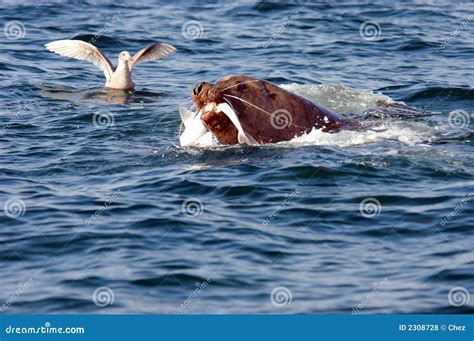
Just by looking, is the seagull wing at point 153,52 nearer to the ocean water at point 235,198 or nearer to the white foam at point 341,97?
the ocean water at point 235,198

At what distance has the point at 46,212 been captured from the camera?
1076 centimetres

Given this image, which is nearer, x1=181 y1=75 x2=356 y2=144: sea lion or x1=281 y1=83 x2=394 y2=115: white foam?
x1=181 y1=75 x2=356 y2=144: sea lion

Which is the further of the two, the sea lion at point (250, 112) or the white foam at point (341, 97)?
the white foam at point (341, 97)

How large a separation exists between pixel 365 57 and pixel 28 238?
11125mm

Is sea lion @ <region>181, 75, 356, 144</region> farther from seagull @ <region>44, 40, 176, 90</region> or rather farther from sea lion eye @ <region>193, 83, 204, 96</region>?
seagull @ <region>44, 40, 176, 90</region>

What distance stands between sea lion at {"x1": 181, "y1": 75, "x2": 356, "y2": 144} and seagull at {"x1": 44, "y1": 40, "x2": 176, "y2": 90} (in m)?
5.60

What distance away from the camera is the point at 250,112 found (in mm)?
11852

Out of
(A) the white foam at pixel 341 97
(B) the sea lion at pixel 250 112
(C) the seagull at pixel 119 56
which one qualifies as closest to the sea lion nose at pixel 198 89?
(B) the sea lion at pixel 250 112

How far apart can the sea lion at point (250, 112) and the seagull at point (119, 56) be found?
5.60 metres

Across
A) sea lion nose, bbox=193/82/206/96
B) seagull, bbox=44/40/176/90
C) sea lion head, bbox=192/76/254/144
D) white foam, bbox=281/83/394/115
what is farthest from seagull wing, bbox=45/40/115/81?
sea lion nose, bbox=193/82/206/96

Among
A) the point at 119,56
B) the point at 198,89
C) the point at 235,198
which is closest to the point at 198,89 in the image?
the point at 198,89

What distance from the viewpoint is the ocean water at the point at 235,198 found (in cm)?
871

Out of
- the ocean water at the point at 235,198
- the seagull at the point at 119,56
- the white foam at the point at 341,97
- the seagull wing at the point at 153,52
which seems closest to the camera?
the ocean water at the point at 235,198

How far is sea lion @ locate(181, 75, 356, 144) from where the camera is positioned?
11.5 metres
